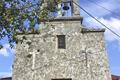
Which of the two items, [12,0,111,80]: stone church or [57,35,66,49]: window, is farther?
[57,35,66,49]: window

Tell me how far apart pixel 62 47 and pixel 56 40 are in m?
0.59

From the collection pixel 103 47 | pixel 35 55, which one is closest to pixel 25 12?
pixel 35 55

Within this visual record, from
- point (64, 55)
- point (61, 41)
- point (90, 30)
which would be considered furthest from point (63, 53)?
point (90, 30)

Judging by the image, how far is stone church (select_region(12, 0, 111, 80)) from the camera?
677 inches

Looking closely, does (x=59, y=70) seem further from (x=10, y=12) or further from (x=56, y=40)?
(x=10, y=12)

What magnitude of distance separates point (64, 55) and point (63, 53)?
151 millimetres

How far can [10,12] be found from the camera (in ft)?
40.1

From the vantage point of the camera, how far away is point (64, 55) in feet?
57.6

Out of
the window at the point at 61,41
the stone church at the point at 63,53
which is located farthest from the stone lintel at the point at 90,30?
the window at the point at 61,41

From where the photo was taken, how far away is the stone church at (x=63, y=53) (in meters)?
17.2

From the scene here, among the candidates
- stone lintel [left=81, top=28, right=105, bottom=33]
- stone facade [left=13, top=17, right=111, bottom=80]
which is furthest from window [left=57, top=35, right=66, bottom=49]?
stone lintel [left=81, top=28, right=105, bottom=33]

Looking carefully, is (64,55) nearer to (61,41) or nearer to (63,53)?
(63,53)

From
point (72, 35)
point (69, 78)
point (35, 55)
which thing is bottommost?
point (69, 78)

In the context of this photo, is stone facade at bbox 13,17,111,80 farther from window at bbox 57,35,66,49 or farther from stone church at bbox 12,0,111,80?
window at bbox 57,35,66,49
